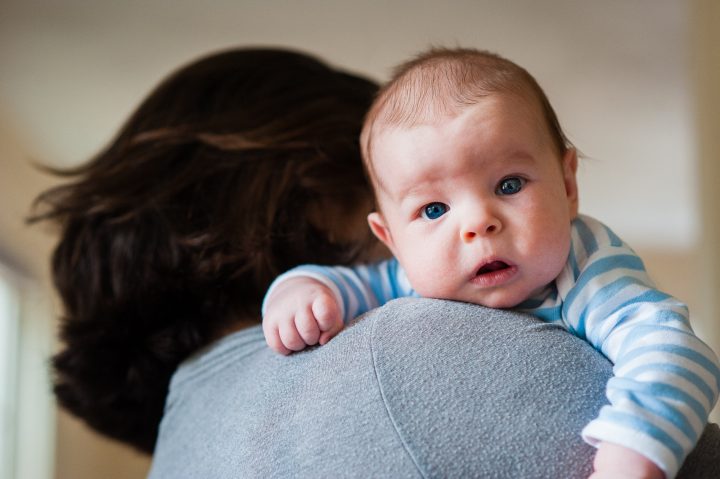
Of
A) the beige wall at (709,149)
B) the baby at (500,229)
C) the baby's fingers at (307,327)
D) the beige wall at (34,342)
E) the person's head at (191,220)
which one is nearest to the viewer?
the baby at (500,229)

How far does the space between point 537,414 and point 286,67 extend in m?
0.81

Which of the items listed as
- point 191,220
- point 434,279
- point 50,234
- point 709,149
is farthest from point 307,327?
point 709,149

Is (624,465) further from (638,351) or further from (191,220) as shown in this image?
(191,220)

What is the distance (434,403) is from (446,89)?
1.08ft

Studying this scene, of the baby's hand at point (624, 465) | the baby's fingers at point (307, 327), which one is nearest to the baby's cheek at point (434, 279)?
the baby's fingers at point (307, 327)

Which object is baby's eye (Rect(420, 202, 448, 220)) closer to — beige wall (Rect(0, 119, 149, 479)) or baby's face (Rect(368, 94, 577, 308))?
baby's face (Rect(368, 94, 577, 308))

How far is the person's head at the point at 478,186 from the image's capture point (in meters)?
0.76

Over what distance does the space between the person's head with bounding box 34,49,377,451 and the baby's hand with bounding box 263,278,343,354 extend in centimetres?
26

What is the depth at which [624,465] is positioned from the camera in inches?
23.5

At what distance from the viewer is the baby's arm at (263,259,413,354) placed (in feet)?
2.67

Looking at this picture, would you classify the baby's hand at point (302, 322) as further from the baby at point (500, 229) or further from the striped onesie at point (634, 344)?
the striped onesie at point (634, 344)

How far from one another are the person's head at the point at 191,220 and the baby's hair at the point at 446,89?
0.29 metres

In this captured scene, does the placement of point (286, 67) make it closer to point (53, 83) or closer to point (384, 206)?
point (384, 206)

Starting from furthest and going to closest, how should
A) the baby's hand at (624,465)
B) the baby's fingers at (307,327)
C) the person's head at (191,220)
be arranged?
1. the person's head at (191,220)
2. the baby's fingers at (307,327)
3. the baby's hand at (624,465)
